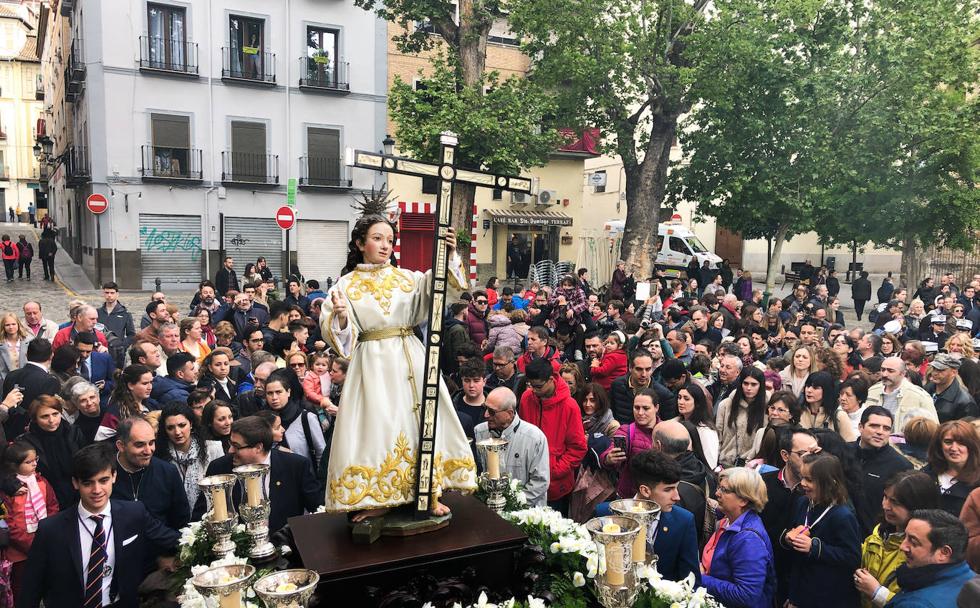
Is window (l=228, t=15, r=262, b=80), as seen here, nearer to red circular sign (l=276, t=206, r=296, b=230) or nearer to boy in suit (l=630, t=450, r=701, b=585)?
red circular sign (l=276, t=206, r=296, b=230)

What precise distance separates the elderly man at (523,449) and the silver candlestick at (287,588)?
7.86 feet

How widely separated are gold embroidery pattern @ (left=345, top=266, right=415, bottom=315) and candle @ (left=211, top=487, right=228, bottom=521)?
113cm

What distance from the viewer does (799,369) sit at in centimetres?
791

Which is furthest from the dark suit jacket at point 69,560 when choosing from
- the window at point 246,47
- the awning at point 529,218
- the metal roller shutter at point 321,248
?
the awning at point 529,218

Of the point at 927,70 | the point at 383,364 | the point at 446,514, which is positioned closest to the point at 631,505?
the point at 446,514

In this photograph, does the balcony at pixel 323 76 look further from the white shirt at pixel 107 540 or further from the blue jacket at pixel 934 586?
the blue jacket at pixel 934 586

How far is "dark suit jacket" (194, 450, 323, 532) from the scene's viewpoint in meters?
4.84

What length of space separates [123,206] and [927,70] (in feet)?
73.3

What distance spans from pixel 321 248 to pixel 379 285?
22.4 metres

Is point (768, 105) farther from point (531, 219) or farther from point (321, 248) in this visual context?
point (321, 248)

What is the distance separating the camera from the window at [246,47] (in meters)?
23.6

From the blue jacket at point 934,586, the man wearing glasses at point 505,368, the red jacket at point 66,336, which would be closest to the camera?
the blue jacket at point 934,586

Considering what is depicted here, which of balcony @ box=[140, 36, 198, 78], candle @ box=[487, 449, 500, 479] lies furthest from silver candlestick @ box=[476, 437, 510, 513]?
balcony @ box=[140, 36, 198, 78]

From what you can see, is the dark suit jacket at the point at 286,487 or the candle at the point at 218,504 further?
the dark suit jacket at the point at 286,487
